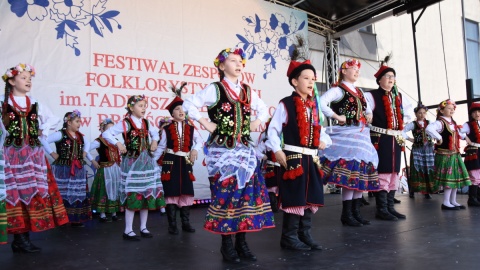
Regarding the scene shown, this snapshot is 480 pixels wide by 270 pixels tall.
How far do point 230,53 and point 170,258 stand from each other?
1531 millimetres

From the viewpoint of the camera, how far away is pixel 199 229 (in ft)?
15.1

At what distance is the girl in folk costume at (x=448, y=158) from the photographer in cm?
543

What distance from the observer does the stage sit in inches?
110

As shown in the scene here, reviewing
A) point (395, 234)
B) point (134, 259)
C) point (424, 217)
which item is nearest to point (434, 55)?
point (424, 217)

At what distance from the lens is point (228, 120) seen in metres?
3.00

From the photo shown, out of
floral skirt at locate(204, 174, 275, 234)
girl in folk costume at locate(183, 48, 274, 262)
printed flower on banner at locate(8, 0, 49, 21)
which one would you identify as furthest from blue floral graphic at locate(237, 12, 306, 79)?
floral skirt at locate(204, 174, 275, 234)

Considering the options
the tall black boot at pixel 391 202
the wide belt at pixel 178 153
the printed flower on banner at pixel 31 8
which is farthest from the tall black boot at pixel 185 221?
the printed flower on banner at pixel 31 8

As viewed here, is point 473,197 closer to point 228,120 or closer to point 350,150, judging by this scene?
point 350,150

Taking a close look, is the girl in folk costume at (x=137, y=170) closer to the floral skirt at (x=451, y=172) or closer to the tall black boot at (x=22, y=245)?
the tall black boot at (x=22, y=245)

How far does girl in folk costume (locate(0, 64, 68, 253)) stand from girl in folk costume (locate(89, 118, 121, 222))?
1908 millimetres

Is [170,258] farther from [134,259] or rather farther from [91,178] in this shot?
[91,178]

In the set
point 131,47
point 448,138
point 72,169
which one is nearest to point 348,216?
point 448,138

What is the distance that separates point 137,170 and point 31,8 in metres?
3.11

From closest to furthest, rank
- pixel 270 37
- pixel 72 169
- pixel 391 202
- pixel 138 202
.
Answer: pixel 138 202
pixel 391 202
pixel 72 169
pixel 270 37
